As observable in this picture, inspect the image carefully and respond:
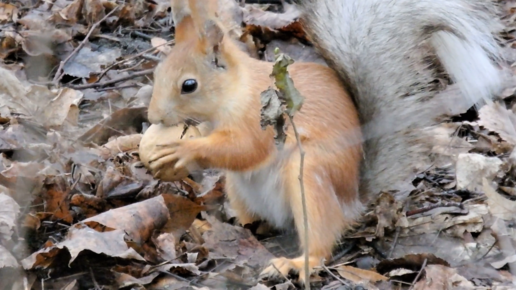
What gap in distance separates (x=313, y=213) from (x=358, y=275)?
0.83 ft

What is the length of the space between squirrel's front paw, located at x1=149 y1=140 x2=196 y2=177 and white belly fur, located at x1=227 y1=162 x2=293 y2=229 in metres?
0.23

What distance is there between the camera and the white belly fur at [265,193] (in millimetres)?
2662

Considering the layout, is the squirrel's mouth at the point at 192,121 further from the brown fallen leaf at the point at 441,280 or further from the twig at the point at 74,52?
the twig at the point at 74,52

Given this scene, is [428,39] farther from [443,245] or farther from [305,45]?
[305,45]

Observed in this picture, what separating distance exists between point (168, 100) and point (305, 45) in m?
1.83

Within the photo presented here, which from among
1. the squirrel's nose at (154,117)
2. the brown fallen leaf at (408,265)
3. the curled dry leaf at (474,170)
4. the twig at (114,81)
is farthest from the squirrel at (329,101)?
the twig at (114,81)

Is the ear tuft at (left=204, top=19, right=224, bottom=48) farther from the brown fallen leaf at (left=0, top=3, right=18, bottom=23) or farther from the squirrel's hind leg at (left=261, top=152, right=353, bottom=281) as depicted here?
the brown fallen leaf at (left=0, top=3, right=18, bottom=23)

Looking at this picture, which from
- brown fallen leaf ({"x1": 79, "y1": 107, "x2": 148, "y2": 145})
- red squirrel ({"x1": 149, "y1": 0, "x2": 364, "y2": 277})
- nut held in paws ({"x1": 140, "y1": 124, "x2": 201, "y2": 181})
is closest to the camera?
red squirrel ({"x1": 149, "y1": 0, "x2": 364, "y2": 277})

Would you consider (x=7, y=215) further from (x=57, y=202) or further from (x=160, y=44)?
(x=160, y=44)

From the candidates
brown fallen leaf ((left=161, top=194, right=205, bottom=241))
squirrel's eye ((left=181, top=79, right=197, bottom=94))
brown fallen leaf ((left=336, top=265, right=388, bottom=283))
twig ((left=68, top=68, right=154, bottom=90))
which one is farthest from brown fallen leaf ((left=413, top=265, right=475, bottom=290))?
twig ((left=68, top=68, right=154, bottom=90))

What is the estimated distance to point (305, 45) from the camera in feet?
14.1

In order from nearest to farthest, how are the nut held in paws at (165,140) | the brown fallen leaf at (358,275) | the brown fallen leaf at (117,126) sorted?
the brown fallen leaf at (358,275) < the nut held in paws at (165,140) < the brown fallen leaf at (117,126)

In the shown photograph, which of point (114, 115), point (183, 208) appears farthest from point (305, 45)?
point (183, 208)

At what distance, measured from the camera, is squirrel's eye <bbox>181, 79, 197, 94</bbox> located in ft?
8.71
